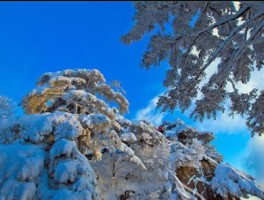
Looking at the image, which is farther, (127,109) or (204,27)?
(127,109)

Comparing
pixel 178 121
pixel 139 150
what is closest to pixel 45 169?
pixel 139 150

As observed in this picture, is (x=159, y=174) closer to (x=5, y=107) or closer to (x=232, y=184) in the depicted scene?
(x=232, y=184)

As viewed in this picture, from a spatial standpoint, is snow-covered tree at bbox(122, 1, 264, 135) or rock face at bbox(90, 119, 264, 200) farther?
rock face at bbox(90, 119, 264, 200)

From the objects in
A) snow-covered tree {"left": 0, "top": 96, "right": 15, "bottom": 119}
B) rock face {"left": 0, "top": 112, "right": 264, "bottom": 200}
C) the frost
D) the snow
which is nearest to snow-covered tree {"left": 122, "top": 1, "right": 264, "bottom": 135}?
rock face {"left": 0, "top": 112, "right": 264, "bottom": 200}

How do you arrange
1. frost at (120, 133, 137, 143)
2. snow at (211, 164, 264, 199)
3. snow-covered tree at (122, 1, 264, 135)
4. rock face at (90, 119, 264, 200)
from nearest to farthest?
snow-covered tree at (122, 1, 264, 135), frost at (120, 133, 137, 143), rock face at (90, 119, 264, 200), snow at (211, 164, 264, 199)

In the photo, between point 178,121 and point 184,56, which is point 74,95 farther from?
point 178,121

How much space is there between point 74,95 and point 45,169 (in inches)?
168

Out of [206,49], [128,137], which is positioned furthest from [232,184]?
[206,49]

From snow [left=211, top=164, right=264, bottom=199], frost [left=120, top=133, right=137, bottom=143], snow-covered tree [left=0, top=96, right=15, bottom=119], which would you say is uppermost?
snow-covered tree [left=0, top=96, right=15, bottom=119]

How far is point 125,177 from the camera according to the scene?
13406 millimetres

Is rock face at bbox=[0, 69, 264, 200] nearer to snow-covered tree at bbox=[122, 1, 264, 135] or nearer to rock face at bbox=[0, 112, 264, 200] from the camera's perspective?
rock face at bbox=[0, 112, 264, 200]

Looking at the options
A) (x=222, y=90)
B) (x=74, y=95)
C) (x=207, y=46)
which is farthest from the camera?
(x=74, y=95)

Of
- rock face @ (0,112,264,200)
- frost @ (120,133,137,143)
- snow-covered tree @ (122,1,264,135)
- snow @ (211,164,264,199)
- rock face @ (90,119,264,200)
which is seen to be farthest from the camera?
snow @ (211,164,264,199)

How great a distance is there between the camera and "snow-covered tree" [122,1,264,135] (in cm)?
512
